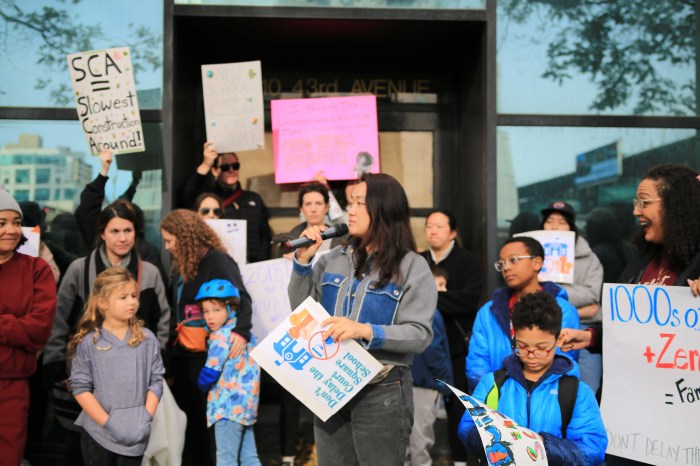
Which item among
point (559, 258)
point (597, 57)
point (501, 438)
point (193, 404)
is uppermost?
point (597, 57)

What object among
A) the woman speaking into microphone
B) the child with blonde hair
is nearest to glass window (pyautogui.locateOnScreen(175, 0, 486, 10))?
the child with blonde hair

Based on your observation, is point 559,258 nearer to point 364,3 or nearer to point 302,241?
point 364,3

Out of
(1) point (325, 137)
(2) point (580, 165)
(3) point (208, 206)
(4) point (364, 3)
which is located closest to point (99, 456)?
(3) point (208, 206)

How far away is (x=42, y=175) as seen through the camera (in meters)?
6.86

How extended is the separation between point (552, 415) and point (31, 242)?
4163 mm

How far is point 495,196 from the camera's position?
6.84 metres

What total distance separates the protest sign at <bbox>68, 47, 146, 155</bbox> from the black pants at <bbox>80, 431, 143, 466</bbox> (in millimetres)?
2297

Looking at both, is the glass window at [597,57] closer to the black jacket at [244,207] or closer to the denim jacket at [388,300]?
the black jacket at [244,207]

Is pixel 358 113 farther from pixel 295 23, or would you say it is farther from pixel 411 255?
pixel 411 255

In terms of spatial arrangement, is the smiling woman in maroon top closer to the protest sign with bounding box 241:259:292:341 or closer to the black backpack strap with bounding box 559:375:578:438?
the protest sign with bounding box 241:259:292:341

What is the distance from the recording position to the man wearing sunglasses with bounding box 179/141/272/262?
6.82 m

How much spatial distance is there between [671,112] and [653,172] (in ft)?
9.37

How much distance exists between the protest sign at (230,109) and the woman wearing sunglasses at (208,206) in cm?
54

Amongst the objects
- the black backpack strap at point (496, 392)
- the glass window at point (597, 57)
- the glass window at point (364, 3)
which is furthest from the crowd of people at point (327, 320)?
the glass window at point (364, 3)
